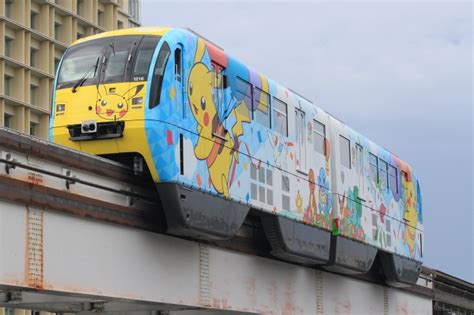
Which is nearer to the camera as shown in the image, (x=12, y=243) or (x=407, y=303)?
(x=12, y=243)

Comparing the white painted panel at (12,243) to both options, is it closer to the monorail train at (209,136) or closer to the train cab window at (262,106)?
the monorail train at (209,136)

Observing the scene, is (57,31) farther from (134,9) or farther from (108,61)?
(108,61)

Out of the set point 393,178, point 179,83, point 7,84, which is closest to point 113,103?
point 179,83

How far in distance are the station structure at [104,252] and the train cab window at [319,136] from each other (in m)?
2.37

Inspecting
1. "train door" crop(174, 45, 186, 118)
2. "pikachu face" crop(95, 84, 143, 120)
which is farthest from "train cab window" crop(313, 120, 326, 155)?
"pikachu face" crop(95, 84, 143, 120)

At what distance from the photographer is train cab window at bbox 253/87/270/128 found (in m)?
18.0

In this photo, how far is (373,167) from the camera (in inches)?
954

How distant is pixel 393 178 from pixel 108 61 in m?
11.8

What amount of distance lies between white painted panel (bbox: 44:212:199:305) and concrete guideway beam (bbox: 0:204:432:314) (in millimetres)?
13

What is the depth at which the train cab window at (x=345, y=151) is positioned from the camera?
2223 cm

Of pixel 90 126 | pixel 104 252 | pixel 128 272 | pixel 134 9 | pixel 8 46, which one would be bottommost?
pixel 128 272

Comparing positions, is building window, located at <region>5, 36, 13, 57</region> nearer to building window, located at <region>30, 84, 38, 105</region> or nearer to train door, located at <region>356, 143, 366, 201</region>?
building window, located at <region>30, 84, 38, 105</region>

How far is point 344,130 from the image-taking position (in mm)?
22641

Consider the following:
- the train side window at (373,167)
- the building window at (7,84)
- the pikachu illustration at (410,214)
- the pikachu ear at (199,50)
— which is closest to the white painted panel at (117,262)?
the pikachu ear at (199,50)
